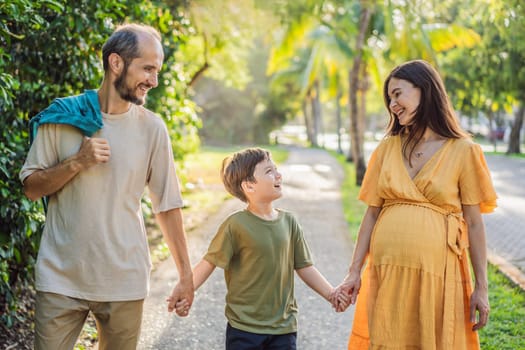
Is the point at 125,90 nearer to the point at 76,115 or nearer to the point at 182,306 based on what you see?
the point at 76,115

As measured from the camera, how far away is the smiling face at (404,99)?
3223 millimetres

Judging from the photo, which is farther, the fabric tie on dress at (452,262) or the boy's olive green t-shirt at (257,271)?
the boy's olive green t-shirt at (257,271)

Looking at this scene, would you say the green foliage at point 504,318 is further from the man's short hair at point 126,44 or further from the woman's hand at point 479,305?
the man's short hair at point 126,44

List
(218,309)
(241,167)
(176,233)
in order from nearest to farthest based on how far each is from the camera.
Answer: (176,233)
(241,167)
(218,309)

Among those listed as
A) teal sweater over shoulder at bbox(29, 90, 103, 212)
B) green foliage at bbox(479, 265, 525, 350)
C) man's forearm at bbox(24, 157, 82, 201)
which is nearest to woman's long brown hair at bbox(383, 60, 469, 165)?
teal sweater over shoulder at bbox(29, 90, 103, 212)

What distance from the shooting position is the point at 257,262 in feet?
10.8

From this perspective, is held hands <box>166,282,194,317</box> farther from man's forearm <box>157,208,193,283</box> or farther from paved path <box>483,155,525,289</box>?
paved path <box>483,155,525,289</box>

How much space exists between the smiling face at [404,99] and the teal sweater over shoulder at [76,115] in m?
1.49

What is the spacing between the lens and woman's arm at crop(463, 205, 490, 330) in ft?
10.3

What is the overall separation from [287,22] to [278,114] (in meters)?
33.0

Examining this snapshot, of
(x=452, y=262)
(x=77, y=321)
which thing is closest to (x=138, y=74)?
(x=77, y=321)

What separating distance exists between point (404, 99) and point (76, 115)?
1618 mm

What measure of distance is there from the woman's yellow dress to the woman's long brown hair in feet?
0.28

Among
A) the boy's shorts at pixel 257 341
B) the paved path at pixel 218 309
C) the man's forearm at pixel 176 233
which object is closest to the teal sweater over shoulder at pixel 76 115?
the man's forearm at pixel 176 233
